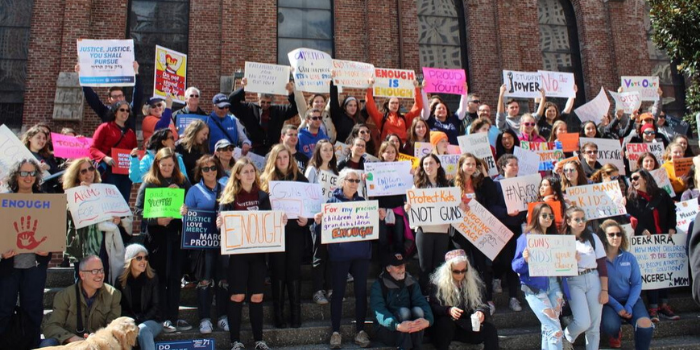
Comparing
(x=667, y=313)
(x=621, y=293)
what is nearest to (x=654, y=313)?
(x=667, y=313)

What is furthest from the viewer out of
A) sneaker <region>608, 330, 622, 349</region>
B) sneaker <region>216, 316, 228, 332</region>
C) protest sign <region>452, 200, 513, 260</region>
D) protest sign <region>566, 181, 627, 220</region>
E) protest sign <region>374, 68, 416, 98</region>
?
protest sign <region>374, 68, 416, 98</region>

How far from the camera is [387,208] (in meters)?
7.41

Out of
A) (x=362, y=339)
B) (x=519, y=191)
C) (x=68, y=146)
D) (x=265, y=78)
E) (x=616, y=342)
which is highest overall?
(x=265, y=78)

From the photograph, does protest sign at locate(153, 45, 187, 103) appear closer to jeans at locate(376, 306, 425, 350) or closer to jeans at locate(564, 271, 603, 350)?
jeans at locate(376, 306, 425, 350)

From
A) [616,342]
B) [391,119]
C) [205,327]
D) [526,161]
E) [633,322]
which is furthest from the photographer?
[391,119]

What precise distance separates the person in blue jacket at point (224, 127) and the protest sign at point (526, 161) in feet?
13.0

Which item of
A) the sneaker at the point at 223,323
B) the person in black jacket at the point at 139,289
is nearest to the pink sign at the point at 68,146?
the person in black jacket at the point at 139,289

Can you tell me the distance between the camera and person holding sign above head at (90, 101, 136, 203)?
7.76m

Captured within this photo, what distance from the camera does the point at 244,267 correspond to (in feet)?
20.1

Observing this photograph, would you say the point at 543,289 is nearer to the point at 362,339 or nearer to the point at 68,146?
the point at 362,339

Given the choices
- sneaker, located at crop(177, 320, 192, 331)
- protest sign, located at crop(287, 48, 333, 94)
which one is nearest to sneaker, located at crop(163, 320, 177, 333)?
sneaker, located at crop(177, 320, 192, 331)

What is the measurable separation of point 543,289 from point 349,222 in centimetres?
230

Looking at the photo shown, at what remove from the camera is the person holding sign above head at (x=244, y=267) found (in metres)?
6.00

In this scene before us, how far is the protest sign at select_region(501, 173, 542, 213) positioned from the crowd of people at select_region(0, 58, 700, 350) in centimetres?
14
